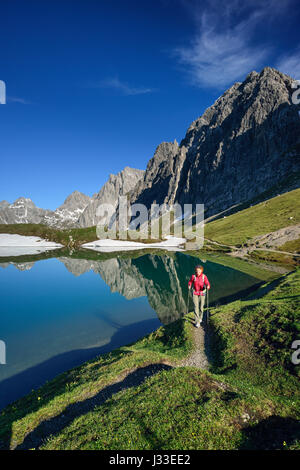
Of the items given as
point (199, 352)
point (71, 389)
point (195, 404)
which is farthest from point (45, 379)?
point (195, 404)

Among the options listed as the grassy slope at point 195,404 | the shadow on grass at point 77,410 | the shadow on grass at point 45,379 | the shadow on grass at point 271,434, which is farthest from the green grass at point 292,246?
the shadow on grass at point 271,434

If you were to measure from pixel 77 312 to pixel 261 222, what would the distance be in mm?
112977

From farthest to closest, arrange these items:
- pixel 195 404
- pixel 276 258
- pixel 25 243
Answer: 1. pixel 25 243
2. pixel 276 258
3. pixel 195 404

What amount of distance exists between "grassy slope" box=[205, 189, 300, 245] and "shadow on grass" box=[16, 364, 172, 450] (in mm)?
99036

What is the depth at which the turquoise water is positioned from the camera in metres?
24.7

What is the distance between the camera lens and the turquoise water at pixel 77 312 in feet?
80.9

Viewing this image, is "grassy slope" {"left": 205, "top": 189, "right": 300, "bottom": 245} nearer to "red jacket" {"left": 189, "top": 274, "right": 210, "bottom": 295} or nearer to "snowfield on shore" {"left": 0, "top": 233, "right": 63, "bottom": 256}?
"red jacket" {"left": 189, "top": 274, "right": 210, "bottom": 295}

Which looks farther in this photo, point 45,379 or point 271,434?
point 45,379

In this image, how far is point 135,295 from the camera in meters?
49.2

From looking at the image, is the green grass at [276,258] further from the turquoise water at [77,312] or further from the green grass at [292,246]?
the turquoise water at [77,312]

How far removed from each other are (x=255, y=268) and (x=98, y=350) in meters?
53.7

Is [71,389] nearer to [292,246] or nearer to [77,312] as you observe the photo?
[77,312]

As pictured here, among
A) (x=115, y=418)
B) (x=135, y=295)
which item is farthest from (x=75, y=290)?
(x=115, y=418)

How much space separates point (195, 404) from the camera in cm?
1019
